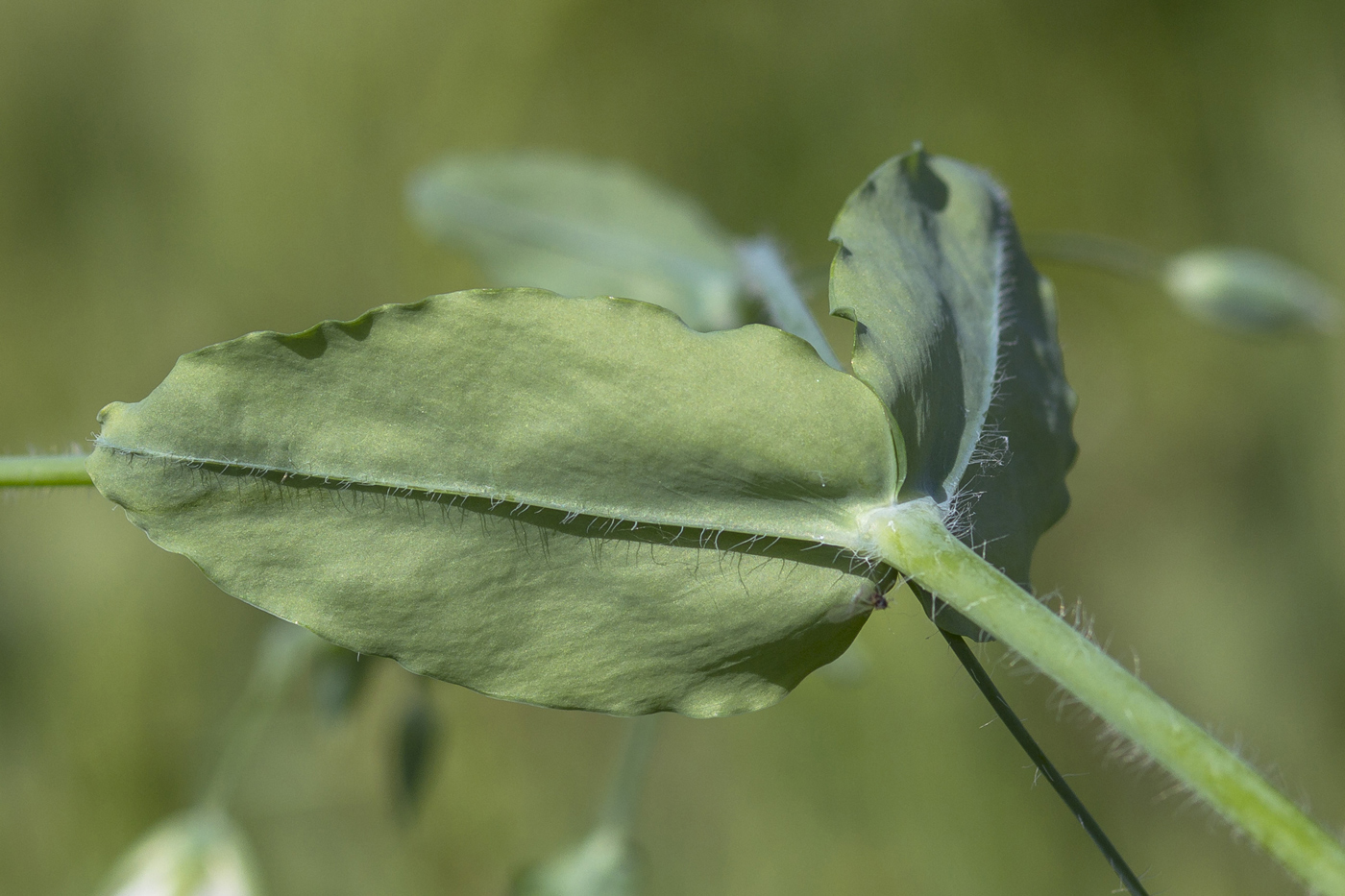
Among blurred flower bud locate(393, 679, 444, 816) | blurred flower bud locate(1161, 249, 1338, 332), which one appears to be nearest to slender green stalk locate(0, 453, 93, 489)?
blurred flower bud locate(393, 679, 444, 816)

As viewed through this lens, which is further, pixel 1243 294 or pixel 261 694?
pixel 1243 294

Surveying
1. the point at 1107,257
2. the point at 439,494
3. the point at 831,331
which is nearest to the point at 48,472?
the point at 439,494

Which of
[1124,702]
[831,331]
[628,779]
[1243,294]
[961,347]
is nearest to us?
[1124,702]

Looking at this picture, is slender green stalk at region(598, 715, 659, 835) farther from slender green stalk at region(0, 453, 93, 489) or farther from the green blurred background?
the green blurred background

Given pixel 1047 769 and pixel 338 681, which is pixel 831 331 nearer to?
pixel 338 681

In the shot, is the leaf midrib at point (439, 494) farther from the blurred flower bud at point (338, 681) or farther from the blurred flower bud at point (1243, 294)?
the blurred flower bud at point (1243, 294)

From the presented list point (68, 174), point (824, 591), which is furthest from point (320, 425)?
point (68, 174)

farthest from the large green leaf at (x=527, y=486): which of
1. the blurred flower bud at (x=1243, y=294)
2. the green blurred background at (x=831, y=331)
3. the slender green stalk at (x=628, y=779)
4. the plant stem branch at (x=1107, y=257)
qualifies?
the green blurred background at (x=831, y=331)
